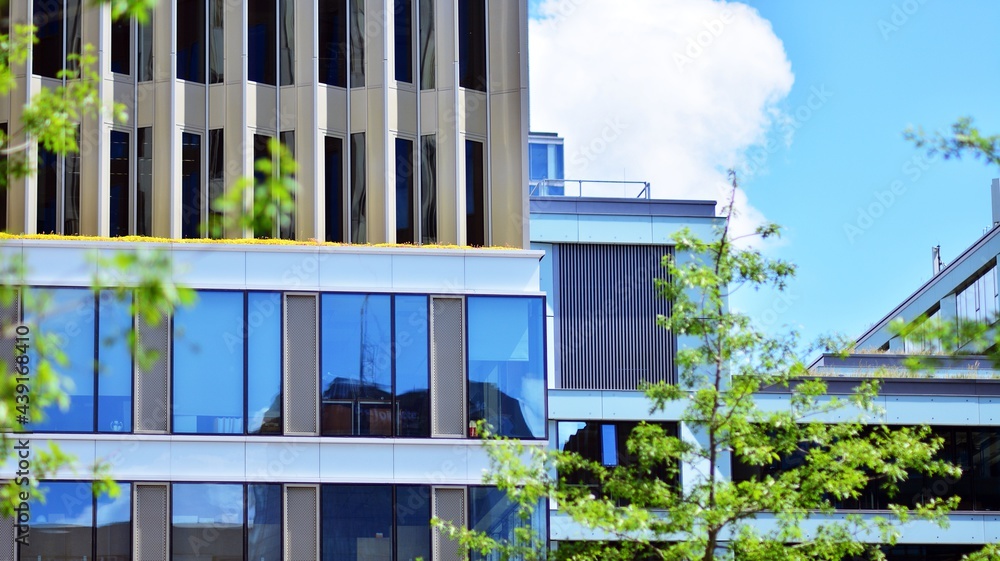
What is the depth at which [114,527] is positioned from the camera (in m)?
29.2

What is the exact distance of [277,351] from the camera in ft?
99.2

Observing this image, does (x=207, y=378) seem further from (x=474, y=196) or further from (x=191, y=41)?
(x=191, y=41)

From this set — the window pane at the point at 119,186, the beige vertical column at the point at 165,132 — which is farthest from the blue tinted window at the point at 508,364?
the window pane at the point at 119,186

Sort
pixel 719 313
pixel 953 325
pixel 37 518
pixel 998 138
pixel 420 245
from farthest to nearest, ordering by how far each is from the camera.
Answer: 1. pixel 420 245
2. pixel 37 518
3. pixel 719 313
4. pixel 998 138
5. pixel 953 325

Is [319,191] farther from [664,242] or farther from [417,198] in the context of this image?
[664,242]

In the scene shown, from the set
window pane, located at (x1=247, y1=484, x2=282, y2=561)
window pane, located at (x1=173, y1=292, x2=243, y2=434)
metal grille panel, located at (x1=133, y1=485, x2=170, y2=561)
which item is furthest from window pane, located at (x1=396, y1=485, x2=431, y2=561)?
metal grille panel, located at (x1=133, y1=485, x2=170, y2=561)

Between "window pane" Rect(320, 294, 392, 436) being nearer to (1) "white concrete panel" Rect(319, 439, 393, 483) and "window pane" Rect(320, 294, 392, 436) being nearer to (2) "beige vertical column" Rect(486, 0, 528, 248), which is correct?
(1) "white concrete panel" Rect(319, 439, 393, 483)

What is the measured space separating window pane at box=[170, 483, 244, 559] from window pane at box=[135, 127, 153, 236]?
6007 millimetres

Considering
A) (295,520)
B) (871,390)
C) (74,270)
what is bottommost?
(295,520)

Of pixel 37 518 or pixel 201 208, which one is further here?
pixel 201 208

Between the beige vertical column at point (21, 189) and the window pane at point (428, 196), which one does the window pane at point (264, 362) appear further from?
the beige vertical column at point (21, 189)

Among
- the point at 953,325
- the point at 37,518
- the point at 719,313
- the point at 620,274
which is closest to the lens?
the point at 953,325

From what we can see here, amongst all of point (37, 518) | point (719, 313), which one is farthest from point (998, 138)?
point (37, 518)

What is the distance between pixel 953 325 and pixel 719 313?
7698 mm
